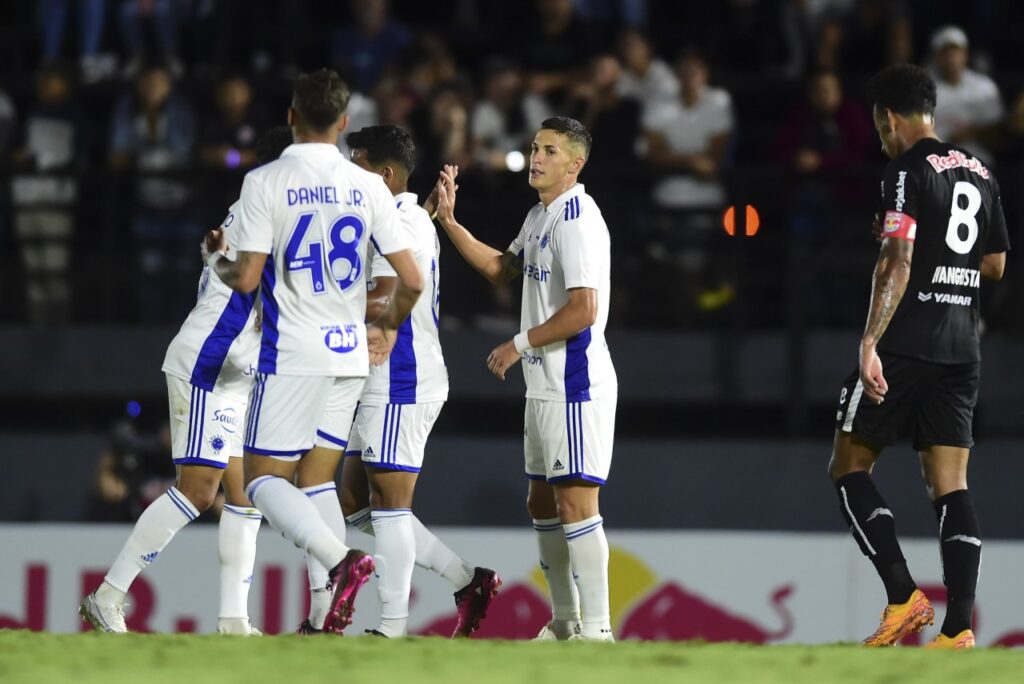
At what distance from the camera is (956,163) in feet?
21.1

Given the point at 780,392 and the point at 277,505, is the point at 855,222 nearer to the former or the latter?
the point at 780,392

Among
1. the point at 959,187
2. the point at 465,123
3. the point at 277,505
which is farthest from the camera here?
the point at 465,123

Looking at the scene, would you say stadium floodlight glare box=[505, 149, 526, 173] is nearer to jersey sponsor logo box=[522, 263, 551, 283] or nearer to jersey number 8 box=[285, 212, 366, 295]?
jersey sponsor logo box=[522, 263, 551, 283]

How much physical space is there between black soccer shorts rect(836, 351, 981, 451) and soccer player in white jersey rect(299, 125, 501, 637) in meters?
1.69

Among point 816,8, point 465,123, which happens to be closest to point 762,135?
point 816,8

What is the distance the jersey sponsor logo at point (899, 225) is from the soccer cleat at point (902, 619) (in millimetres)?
1352

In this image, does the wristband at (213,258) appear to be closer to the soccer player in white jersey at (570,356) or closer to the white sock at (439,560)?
the soccer player in white jersey at (570,356)

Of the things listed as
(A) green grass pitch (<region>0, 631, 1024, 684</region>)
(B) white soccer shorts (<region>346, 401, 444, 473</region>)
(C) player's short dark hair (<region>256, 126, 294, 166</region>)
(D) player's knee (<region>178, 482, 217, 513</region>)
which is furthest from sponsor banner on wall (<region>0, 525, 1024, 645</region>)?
(A) green grass pitch (<region>0, 631, 1024, 684</region>)

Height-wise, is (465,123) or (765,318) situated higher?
(465,123)

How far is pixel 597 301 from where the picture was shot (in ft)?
21.5

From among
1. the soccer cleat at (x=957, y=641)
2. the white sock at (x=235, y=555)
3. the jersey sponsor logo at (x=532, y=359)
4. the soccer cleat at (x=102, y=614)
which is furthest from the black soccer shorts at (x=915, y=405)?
the soccer cleat at (x=102, y=614)

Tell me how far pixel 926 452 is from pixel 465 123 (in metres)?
5.49

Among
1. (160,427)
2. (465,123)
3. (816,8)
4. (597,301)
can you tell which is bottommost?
(160,427)

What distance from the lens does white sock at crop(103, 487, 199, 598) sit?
21.9 feet
